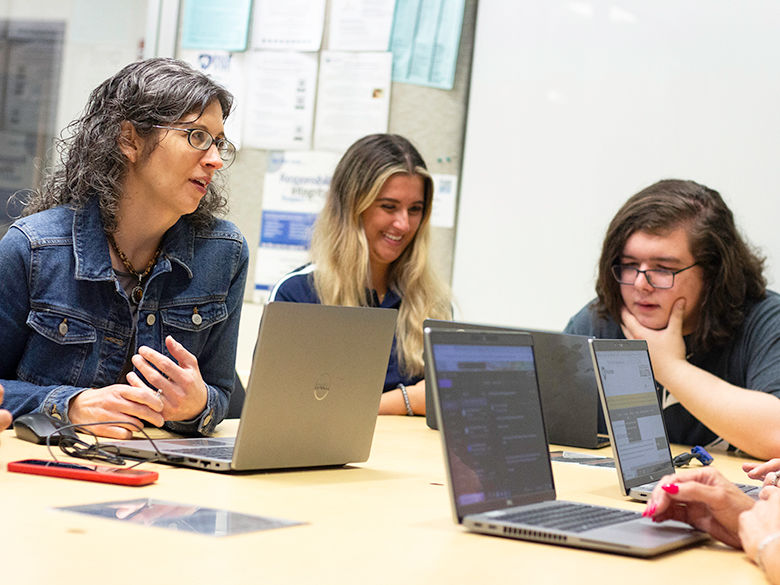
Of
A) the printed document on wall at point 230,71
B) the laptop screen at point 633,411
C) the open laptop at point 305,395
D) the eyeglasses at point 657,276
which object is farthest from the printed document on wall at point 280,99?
the laptop screen at point 633,411

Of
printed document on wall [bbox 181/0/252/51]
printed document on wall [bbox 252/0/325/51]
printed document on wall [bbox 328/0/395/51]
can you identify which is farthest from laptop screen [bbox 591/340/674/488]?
printed document on wall [bbox 181/0/252/51]

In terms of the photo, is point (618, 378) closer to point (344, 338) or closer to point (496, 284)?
point (344, 338)

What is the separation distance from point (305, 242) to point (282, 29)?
2.54 ft

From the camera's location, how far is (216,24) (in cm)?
354

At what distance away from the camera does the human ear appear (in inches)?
82.7

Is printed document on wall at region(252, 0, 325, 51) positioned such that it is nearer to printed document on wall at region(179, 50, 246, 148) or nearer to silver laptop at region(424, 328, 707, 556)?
printed document on wall at region(179, 50, 246, 148)

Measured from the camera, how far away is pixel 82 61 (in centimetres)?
331

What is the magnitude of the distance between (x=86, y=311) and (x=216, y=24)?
1.90m

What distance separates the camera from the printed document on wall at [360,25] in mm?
3410

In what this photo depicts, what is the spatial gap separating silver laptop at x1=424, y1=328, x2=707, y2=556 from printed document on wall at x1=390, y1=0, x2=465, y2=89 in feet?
7.10

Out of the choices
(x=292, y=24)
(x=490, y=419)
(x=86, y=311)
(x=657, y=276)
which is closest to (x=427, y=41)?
(x=292, y=24)

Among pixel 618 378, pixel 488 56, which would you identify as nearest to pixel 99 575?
pixel 618 378

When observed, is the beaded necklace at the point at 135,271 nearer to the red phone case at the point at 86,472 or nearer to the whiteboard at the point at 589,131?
the red phone case at the point at 86,472

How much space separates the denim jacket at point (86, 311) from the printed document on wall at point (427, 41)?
1493 mm
